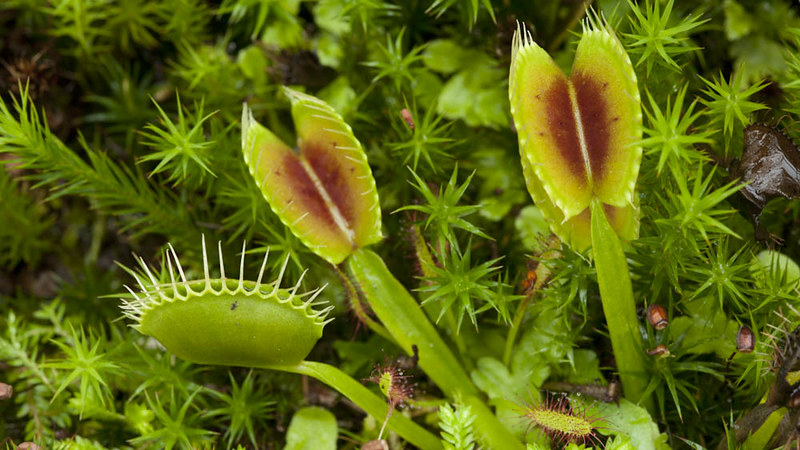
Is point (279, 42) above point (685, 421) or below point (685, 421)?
above

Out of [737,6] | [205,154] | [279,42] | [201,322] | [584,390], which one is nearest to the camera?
[201,322]

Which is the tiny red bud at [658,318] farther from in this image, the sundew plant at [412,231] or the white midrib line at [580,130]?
the white midrib line at [580,130]

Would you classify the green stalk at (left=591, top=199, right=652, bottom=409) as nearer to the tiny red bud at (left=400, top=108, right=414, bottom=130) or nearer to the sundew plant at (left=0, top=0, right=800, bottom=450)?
the sundew plant at (left=0, top=0, right=800, bottom=450)

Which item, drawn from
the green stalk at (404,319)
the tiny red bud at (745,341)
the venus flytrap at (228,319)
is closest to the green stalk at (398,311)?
the green stalk at (404,319)

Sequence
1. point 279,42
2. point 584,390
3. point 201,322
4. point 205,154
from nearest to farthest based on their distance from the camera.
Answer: point 201,322
point 584,390
point 205,154
point 279,42

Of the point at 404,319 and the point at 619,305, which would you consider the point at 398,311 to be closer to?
the point at 404,319

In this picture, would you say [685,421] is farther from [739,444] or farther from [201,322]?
[201,322]

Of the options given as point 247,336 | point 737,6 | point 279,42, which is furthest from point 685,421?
point 279,42
